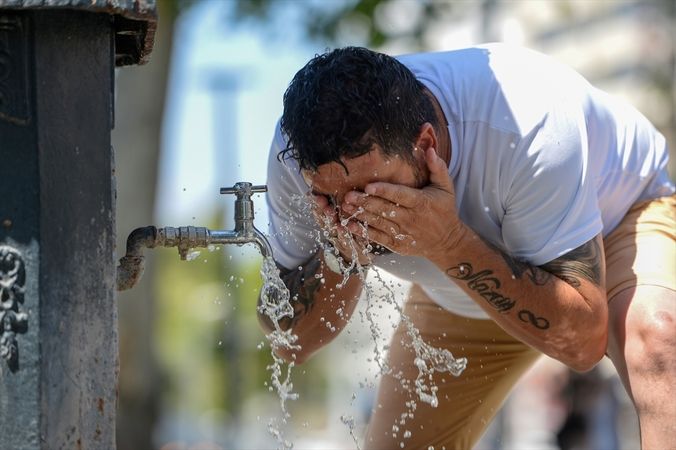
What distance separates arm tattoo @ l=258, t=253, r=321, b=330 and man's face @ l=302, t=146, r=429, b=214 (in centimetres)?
60

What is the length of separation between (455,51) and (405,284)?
3.90 ft

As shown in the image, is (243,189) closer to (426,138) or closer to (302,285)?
(426,138)

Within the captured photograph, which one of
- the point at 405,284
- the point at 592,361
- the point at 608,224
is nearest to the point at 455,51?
the point at 608,224

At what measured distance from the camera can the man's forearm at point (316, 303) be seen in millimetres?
3516

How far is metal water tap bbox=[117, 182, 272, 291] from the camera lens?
266 centimetres

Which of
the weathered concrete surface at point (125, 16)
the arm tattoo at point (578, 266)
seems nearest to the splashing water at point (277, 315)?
the arm tattoo at point (578, 266)

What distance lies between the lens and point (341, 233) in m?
3.00

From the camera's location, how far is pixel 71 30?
2209 millimetres

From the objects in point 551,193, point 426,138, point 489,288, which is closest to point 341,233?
point 426,138

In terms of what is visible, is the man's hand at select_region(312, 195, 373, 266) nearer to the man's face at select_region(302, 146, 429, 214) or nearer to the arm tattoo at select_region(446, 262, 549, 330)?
the man's face at select_region(302, 146, 429, 214)

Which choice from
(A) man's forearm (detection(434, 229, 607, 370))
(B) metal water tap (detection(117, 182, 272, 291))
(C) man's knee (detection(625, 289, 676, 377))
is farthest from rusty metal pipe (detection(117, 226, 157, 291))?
(C) man's knee (detection(625, 289, 676, 377))

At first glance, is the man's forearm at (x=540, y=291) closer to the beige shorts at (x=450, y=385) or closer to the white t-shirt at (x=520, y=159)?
the white t-shirt at (x=520, y=159)

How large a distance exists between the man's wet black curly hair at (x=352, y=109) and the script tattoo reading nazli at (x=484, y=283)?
355mm

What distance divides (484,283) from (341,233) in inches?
15.7
